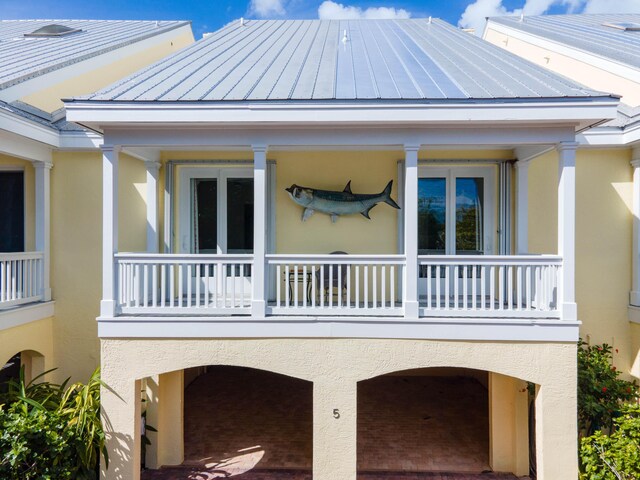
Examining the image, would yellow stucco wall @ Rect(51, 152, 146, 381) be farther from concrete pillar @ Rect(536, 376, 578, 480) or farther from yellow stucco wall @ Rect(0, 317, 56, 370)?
concrete pillar @ Rect(536, 376, 578, 480)

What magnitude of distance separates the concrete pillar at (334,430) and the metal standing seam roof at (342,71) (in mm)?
3751

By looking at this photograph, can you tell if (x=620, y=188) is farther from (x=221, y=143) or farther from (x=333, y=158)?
(x=221, y=143)

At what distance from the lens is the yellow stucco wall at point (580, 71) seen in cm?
738

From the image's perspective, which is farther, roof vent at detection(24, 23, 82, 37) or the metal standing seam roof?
roof vent at detection(24, 23, 82, 37)

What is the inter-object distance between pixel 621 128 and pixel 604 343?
11.9 ft

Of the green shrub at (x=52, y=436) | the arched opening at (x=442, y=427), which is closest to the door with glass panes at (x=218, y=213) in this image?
the green shrub at (x=52, y=436)

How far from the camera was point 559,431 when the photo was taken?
A: 16.7 feet

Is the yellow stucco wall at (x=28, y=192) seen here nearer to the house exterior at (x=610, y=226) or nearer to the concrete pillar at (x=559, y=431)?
the concrete pillar at (x=559, y=431)

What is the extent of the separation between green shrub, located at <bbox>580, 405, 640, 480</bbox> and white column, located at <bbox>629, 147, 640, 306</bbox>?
2520 millimetres

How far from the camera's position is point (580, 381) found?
6.04 metres

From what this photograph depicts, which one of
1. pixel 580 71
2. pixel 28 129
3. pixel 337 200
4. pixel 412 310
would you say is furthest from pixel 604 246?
pixel 28 129

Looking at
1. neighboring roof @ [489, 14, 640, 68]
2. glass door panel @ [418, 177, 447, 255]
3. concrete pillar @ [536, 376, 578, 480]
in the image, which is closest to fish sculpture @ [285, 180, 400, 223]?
glass door panel @ [418, 177, 447, 255]

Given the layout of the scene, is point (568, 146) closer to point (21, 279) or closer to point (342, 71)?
point (342, 71)

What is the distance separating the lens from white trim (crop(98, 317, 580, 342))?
521cm
